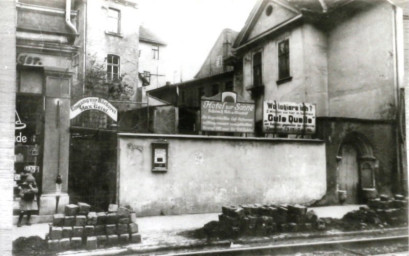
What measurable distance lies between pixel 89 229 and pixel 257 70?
1333 cm

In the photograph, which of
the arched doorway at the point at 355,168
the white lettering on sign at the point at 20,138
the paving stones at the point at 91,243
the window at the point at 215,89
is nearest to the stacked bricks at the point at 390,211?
the arched doorway at the point at 355,168

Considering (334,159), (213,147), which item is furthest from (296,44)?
(213,147)

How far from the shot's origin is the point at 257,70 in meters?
17.7

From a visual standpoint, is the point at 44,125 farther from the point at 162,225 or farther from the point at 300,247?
the point at 300,247

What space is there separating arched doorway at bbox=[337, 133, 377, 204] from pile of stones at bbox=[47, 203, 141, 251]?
7841mm

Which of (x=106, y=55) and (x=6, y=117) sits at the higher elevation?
(x=106, y=55)

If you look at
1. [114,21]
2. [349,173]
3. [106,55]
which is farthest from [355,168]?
[114,21]

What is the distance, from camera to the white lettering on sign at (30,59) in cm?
798

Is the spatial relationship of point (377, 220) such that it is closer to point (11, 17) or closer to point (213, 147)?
point (213, 147)

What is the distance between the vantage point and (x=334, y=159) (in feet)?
38.5

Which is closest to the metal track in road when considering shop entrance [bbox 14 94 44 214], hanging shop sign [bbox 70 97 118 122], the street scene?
the street scene

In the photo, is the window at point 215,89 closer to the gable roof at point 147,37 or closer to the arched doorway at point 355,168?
the gable roof at point 147,37

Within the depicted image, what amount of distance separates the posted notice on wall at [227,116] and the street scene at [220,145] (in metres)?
0.04

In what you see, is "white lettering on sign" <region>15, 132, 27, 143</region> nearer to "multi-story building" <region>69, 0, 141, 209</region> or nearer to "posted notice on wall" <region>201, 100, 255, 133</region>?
"multi-story building" <region>69, 0, 141, 209</region>
